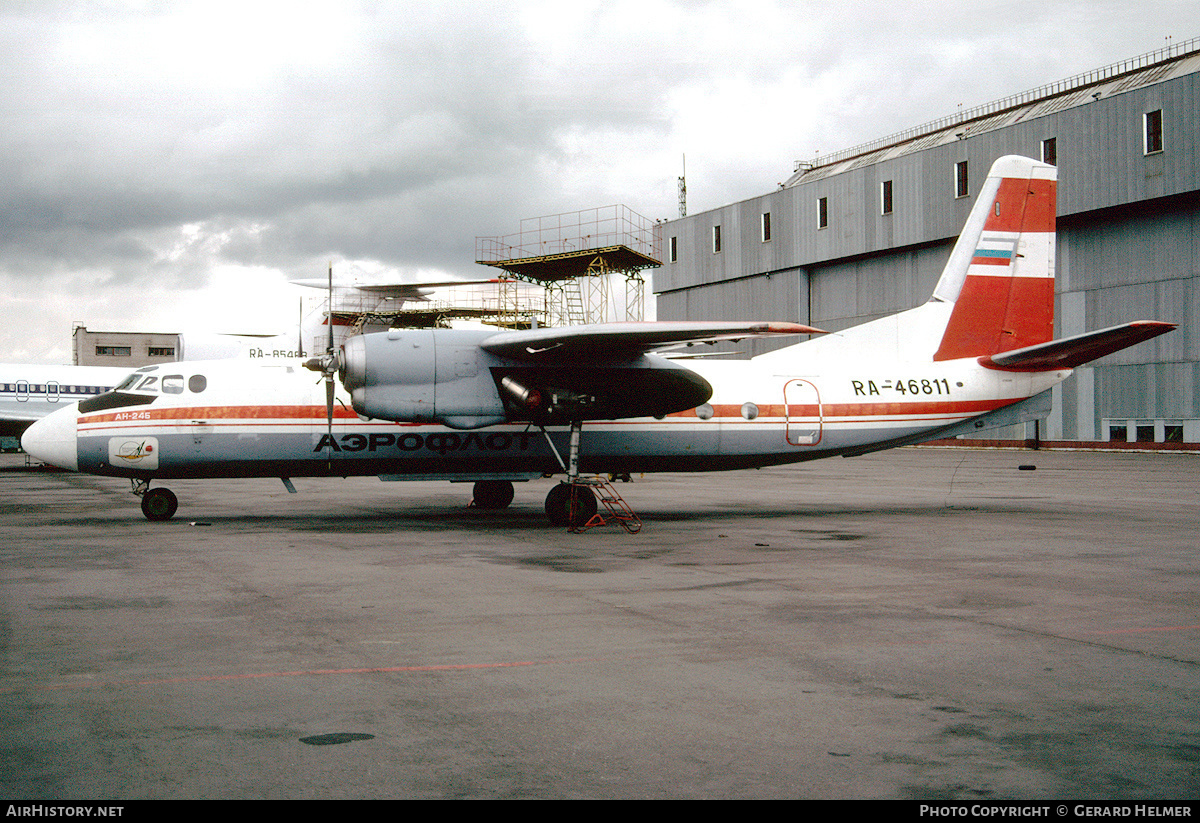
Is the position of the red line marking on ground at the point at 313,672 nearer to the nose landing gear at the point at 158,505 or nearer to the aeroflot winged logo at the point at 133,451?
the aeroflot winged logo at the point at 133,451

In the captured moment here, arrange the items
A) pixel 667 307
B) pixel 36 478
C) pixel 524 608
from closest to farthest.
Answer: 1. pixel 524 608
2. pixel 36 478
3. pixel 667 307

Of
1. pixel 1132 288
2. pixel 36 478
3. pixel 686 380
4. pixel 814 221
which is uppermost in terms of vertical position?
pixel 814 221

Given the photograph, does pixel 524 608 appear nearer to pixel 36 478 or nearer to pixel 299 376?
pixel 299 376

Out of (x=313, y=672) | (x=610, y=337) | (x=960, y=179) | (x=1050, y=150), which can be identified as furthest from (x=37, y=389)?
(x=1050, y=150)

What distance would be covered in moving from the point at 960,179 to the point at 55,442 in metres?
Answer: 46.7

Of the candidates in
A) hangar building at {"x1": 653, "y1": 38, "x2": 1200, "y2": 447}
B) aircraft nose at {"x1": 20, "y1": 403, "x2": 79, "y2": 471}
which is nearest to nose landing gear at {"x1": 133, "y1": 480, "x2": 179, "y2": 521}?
aircraft nose at {"x1": 20, "y1": 403, "x2": 79, "y2": 471}

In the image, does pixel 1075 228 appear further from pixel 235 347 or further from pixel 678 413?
pixel 235 347

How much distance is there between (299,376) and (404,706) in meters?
12.4

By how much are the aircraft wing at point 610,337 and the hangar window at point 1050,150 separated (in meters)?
38.9

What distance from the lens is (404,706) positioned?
548 cm

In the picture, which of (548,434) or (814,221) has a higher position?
(814,221)

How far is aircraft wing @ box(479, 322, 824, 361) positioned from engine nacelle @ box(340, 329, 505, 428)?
53cm

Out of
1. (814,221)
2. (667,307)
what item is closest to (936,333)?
(814,221)

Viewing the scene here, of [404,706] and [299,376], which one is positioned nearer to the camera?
[404,706]
